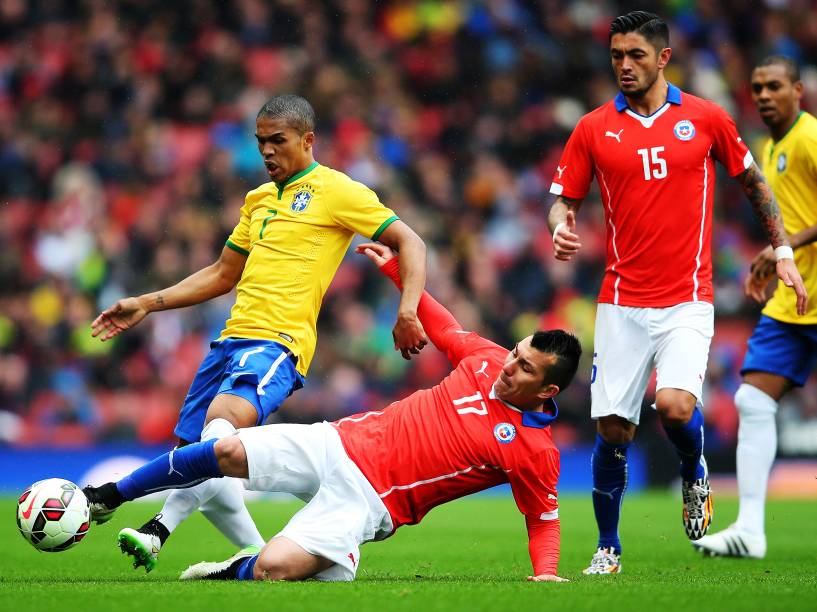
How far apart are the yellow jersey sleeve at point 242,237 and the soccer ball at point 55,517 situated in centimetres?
174

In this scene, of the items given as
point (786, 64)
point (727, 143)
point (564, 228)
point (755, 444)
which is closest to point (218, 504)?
point (564, 228)

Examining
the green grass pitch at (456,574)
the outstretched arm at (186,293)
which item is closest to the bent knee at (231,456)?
the green grass pitch at (456,574)

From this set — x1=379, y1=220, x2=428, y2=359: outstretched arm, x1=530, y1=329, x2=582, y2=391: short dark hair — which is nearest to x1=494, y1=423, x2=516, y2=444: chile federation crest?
x1=530, y1=329, x2=582, y2=391: short dark hair

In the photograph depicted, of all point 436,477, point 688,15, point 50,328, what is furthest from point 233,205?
point 436,477

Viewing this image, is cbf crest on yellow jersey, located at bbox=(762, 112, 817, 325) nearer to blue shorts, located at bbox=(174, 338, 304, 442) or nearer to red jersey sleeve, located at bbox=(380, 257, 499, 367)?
Answer: red jersey sleeve, located at bbox=(380, 257, 499, 367)

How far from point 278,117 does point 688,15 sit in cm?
1275

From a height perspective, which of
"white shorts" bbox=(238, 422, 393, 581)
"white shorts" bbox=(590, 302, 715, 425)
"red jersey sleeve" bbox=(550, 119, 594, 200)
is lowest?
"white shorts" bbox=(238, 422, 393, 581)

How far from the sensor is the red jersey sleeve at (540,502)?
5594 mm

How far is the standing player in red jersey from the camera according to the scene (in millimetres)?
6295

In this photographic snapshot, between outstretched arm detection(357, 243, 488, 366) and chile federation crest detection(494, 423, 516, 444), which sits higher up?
outstretched arm detection(357, 243, 488, 366)

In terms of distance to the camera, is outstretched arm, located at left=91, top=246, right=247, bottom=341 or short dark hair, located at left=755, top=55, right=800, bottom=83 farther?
short dark hair, located at left=755, top=55, right=800, bottom=83

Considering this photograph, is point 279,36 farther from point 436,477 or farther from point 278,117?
point 436,477

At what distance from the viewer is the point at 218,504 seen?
625cm

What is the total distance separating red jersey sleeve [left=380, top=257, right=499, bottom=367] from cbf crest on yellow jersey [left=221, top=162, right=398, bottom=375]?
9.9 inches
